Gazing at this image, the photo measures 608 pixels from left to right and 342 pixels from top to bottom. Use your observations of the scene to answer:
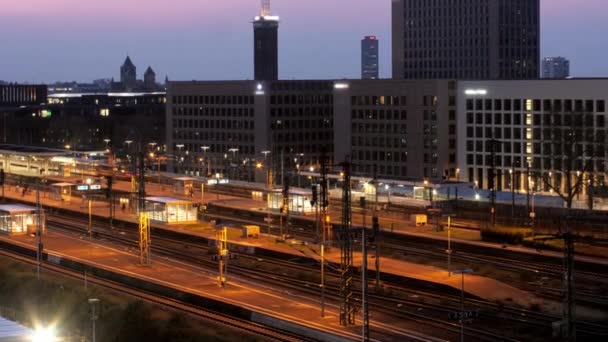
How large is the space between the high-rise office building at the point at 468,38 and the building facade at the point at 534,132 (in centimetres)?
4518

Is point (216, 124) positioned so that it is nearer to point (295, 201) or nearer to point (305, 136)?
point (305, 136)

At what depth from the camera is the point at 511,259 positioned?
1868 inches

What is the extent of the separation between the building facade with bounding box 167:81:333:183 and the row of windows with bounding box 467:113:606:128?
22.9 meters

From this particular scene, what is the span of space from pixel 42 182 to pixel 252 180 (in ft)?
67.6

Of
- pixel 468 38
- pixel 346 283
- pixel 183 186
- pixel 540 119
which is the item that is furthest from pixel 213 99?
pixel 346 283

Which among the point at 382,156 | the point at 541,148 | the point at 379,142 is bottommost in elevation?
the point at 382,156

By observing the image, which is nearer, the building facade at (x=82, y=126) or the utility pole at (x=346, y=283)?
the utility pole at (x=346, y=283)

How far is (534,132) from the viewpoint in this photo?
2953 inches

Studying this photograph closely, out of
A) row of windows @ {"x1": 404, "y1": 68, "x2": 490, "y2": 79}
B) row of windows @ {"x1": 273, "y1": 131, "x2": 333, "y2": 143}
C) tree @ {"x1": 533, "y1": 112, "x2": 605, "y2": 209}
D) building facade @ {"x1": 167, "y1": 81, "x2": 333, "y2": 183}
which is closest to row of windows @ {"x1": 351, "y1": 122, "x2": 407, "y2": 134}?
building facade @ {"x1": 167, "y1": 81, "x2": 333, "y2": 183}

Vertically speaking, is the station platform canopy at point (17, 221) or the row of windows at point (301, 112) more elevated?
the row of windows at point (301, 112)

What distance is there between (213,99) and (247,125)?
601cm

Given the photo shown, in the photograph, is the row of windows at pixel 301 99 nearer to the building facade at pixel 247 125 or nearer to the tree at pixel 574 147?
the building facade at pixel 247 125

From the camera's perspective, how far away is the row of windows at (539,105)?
7069 centimetres

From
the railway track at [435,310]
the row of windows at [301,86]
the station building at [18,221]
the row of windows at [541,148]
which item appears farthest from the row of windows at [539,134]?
the station building at [18,221]
